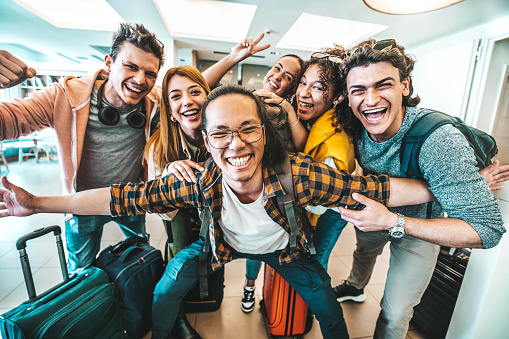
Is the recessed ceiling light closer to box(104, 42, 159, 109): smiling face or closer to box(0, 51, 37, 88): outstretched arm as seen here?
box(104, 42, 159, 109): smiling face

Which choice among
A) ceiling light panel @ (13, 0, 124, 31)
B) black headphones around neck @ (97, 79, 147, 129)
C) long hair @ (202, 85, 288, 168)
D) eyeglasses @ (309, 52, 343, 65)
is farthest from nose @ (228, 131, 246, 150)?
ceiling light panel @ (13, 0, 124, 31)

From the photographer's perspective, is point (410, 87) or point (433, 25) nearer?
point (410, 87)

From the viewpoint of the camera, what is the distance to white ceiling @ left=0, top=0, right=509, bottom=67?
3215 millimetres

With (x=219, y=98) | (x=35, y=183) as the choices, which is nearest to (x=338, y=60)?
(x=219, y=98)

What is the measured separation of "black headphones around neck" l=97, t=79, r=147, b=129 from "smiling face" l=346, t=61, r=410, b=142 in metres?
1.39

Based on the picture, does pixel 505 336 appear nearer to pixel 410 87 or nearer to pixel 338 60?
pixel 410 87

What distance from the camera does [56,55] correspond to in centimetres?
748

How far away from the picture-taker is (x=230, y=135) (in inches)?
41.3

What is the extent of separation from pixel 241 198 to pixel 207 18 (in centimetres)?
495

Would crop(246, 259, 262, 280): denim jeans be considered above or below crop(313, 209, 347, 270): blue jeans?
below

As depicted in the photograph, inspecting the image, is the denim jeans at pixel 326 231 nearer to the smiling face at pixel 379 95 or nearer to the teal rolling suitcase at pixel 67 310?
the smiling face at pixel 379 95

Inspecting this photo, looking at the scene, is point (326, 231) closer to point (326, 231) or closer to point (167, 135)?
point (326, 231)

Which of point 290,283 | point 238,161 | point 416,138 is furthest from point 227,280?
point 416,138

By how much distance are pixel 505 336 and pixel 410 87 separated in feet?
5.02
